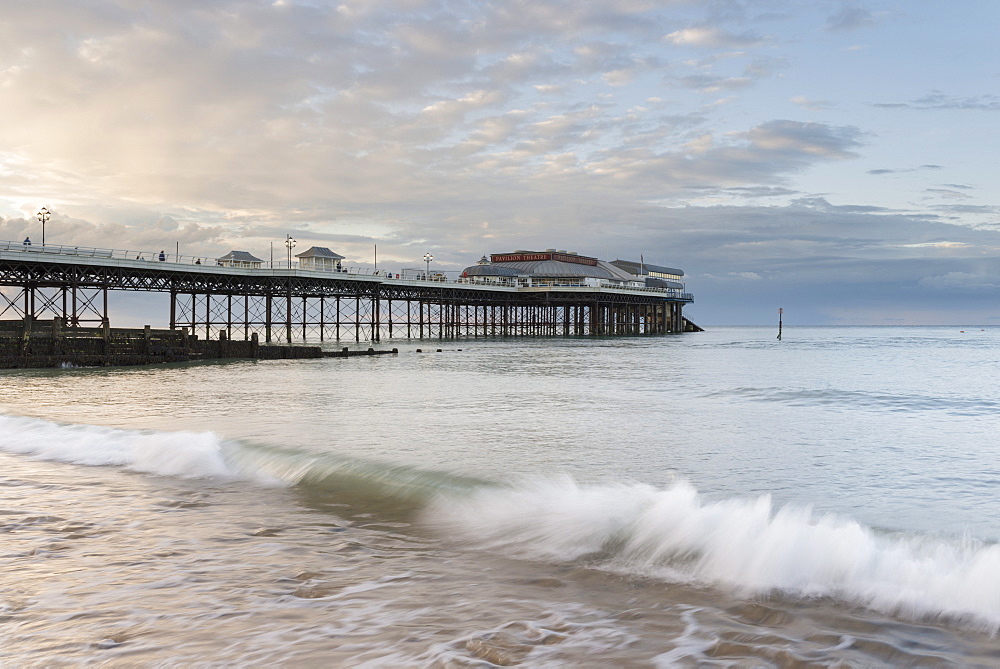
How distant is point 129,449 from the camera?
11.9 meters

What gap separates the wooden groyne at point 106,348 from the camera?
37.5 meters

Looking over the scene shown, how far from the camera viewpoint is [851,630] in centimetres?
495

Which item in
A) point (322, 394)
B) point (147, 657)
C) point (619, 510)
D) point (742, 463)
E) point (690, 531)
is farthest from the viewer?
point (322, 394)

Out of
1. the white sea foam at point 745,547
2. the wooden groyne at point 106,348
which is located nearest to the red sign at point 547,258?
the wooden groyne at point 106,348

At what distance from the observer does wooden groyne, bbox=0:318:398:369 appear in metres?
37.5

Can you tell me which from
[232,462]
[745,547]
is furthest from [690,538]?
[232,462]

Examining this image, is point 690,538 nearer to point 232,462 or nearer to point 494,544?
point 494,544

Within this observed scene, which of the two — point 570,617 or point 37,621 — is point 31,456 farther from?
point 570,617

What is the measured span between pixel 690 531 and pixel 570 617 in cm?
242

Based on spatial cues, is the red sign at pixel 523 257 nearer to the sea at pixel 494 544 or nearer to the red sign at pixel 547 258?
the red sign at pixel 547 258

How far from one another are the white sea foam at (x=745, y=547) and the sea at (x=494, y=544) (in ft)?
0.10

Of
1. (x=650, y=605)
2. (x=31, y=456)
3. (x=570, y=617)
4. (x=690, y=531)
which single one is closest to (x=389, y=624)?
(x=570, y=617)

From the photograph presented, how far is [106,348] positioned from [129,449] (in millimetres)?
32829

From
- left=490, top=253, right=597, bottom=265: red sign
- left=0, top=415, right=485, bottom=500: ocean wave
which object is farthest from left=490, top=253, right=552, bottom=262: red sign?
left=0, top=415, right=485, bottom=500: ocean wave
